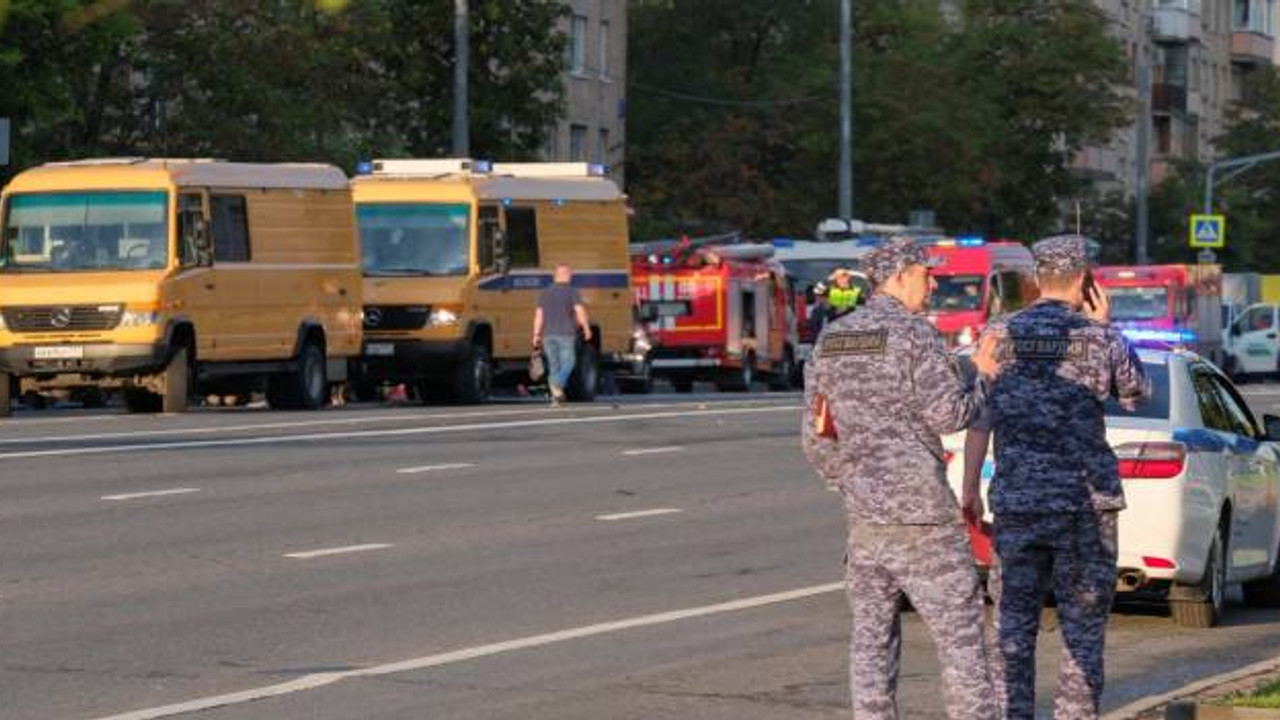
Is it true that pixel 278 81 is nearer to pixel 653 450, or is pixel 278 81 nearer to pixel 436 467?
pixel 653 450

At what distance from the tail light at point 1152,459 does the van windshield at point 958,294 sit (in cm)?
3521

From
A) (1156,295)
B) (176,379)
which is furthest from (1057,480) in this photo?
(1156,295)

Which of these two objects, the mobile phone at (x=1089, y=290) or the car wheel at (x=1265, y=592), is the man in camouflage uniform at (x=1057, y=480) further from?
the car wheel at (x=1265, y=592)

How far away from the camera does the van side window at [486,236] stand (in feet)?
128

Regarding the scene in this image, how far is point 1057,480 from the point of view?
34.2 feet

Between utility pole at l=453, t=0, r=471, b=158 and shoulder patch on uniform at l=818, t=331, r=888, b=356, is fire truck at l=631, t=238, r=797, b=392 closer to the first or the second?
utility pole at l=453, t=0, r=471, b=158

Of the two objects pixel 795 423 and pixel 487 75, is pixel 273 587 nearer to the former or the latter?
pixel 795 423

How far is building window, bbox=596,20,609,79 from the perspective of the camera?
261ft

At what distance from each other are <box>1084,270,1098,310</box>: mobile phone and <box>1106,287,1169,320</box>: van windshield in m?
48.9

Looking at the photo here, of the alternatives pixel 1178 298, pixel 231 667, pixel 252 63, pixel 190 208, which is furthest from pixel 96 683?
pixel 1178 298

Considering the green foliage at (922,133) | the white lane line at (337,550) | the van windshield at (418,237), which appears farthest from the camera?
the green foliage at (922,133)

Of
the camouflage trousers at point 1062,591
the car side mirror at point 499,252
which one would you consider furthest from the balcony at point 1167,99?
the camouflage trousers at point 1062,591

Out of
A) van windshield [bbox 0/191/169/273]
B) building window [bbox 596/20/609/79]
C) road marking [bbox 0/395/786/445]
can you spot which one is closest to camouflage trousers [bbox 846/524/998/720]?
road marking [bbox 0/395/786/445]

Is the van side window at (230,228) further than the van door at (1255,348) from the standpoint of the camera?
No
